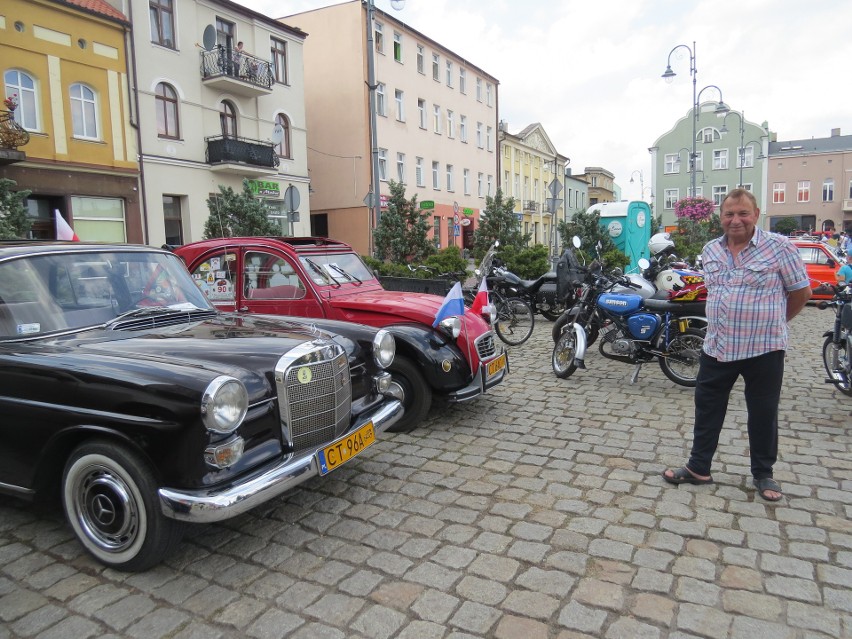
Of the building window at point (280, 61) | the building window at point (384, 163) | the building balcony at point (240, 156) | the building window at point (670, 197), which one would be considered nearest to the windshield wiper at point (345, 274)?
the building balcony at point (240, 156)

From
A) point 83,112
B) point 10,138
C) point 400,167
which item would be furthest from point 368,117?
point 10,138

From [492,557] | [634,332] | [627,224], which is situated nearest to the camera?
[492,557]

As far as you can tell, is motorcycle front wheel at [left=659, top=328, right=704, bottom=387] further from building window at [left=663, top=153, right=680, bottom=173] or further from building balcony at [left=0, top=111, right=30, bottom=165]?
building window at [left=663, top=153, right=680, bottom=173]

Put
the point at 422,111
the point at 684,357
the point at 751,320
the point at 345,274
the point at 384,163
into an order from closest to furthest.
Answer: the point at 751,320, the point at 345,274, the point at 684,357, the point at 384,163, the point at 422,111

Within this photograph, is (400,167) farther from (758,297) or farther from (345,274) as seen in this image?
(758,297)

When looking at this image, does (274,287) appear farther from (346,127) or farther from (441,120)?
(441,120)

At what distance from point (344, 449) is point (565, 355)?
180 inches

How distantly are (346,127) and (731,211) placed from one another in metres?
30.5

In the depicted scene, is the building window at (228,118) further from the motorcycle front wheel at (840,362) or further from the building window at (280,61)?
the motorcycle front wheel at (840,362)

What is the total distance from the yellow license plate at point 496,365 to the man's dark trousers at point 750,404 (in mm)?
2015

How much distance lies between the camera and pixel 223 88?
23125mm

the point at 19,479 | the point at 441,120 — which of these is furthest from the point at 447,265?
the point at 441,120

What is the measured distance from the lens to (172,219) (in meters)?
21.8

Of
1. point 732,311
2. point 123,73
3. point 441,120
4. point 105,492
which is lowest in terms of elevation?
point 105,492
